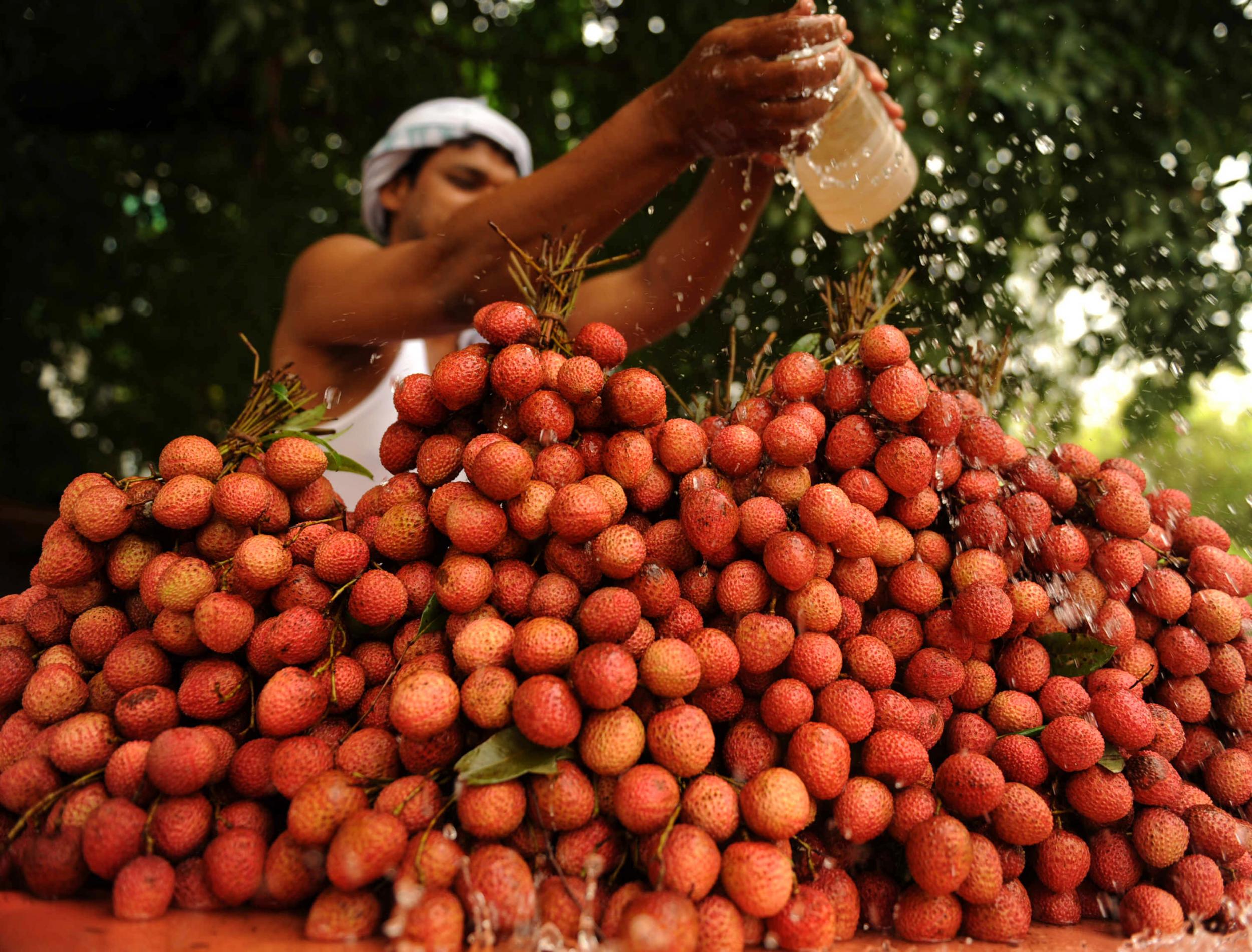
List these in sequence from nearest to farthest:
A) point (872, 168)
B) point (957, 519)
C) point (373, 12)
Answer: point (957, 519) < point (872, 168) < point (373, 12)

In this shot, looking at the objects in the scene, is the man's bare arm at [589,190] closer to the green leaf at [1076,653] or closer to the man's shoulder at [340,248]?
the man's shoulder at [340,248]

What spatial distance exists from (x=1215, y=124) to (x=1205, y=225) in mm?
374

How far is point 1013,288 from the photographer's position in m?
3.24

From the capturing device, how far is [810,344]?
4.85 ft

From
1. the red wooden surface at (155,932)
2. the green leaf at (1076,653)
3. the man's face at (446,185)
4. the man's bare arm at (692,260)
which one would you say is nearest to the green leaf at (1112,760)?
the green leaf at (1076,653)

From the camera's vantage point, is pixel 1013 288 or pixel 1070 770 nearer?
pixel 1070 770

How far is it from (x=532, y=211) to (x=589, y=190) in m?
0.15

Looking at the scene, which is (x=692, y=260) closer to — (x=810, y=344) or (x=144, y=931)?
(x=810, y=344)

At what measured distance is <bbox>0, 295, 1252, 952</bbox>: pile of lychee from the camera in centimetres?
91

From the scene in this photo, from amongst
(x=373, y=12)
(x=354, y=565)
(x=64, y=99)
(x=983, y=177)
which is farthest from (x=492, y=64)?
(x=354, y=565)

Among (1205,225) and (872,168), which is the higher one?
(872,168)

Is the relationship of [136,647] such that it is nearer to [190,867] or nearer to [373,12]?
[190,867]

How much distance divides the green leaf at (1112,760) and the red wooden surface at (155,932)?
29cm

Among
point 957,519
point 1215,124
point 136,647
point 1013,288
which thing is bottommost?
point 1013,288
